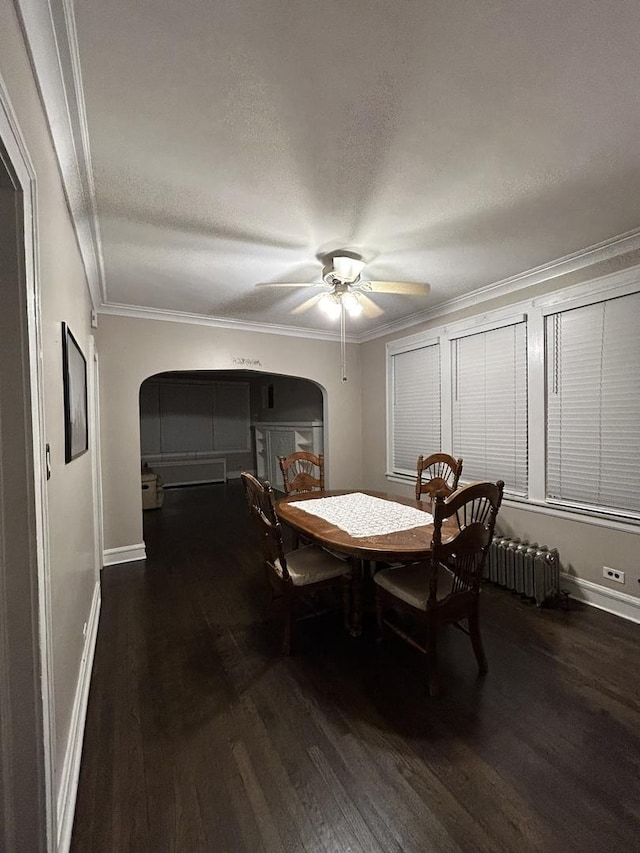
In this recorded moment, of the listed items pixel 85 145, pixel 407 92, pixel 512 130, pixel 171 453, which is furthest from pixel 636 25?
pixel 171 453

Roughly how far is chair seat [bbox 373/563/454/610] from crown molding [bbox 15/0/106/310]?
8.12ft

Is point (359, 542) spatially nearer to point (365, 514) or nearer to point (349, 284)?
point (365, 514)

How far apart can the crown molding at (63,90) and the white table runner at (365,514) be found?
2.17 metres

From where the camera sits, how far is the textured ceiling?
1.06 m

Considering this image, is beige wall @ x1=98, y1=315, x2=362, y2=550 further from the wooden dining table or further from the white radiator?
the white radiator

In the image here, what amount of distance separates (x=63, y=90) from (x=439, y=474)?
135 inches

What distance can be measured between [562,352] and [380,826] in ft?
9.63

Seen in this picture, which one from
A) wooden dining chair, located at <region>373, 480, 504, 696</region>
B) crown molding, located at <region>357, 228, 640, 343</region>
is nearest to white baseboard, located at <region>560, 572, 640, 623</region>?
Answer: wooden dining chair, located at <region>373, 480, 504, 696</region>

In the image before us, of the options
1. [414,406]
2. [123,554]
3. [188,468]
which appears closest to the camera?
[123,554]

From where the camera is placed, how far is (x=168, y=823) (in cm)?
124

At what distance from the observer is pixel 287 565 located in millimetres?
2287

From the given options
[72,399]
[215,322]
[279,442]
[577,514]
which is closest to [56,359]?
[72,399]

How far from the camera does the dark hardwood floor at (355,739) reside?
A: 1221 millimetres

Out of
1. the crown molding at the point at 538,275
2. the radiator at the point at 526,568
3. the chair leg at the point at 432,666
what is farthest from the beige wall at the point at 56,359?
the crown molding at the point at 538,275
